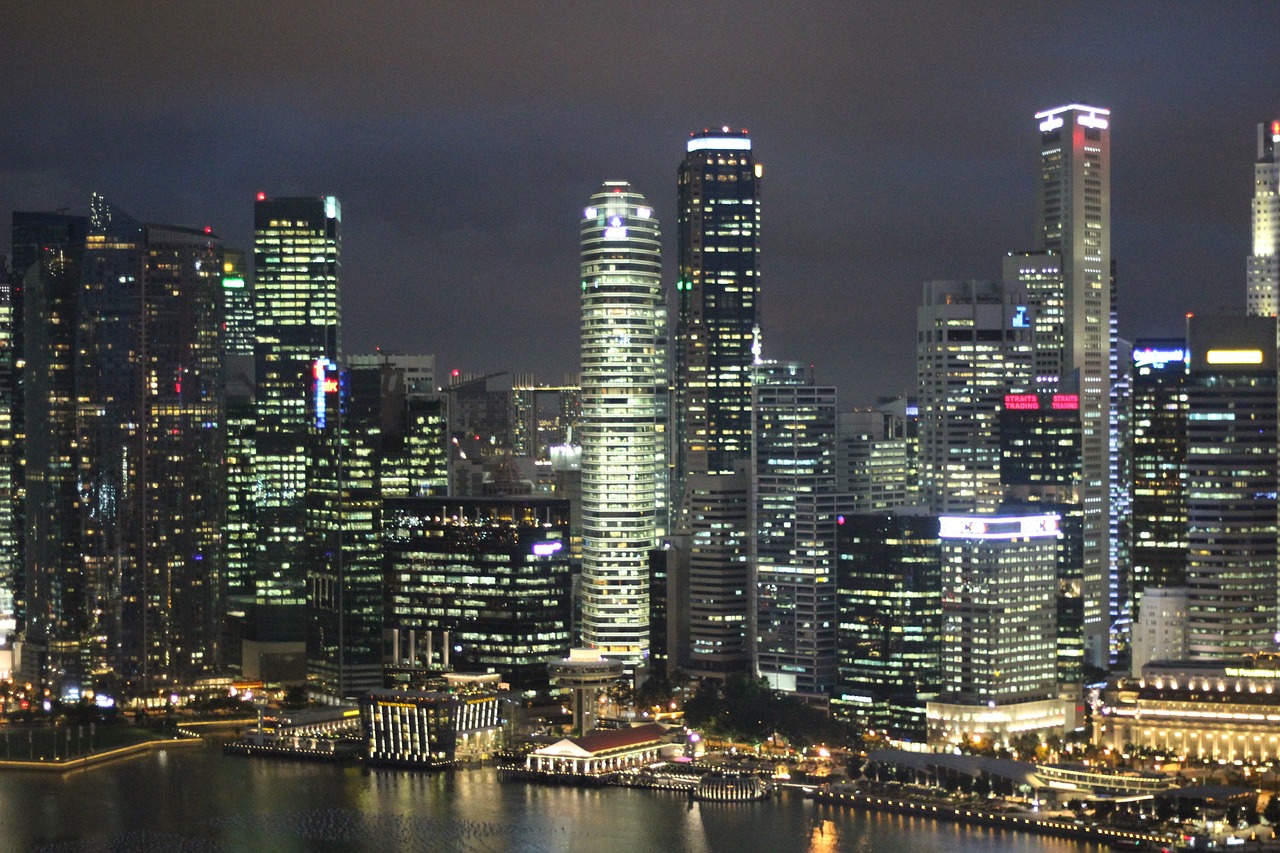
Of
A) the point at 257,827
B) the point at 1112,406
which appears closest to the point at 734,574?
the point at 1112,406

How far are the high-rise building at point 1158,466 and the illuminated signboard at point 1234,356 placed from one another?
4.15 m

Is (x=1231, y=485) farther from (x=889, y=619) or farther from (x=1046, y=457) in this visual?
(x=889, y=619)

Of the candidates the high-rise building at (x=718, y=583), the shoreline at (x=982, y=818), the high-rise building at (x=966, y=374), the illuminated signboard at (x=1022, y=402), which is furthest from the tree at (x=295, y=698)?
the illuminated signboard at (x=1022, y=402)

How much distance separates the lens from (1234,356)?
5766cm

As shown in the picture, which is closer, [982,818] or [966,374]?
[982,818]

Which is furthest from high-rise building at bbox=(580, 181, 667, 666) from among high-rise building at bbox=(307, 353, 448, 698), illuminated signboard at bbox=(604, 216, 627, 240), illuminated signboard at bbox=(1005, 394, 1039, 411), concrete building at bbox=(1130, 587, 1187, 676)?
concrete building at bbox=(1130, 587, 1187, 676)

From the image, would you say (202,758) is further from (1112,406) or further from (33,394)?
(1112,406)

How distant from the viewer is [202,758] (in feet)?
176

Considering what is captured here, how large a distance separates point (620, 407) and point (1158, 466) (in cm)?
1585

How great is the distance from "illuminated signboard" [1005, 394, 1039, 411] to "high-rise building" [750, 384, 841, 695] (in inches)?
208

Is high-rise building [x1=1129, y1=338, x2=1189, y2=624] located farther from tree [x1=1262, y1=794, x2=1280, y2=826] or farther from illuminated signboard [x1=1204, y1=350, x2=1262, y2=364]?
tree [x1=1262, y1=794, x2=1280, y2=826]

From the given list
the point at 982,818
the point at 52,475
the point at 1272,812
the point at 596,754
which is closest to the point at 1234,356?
the point at 1272,812

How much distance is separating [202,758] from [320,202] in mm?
20410

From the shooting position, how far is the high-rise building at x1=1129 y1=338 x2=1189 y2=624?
6231 centimetres
